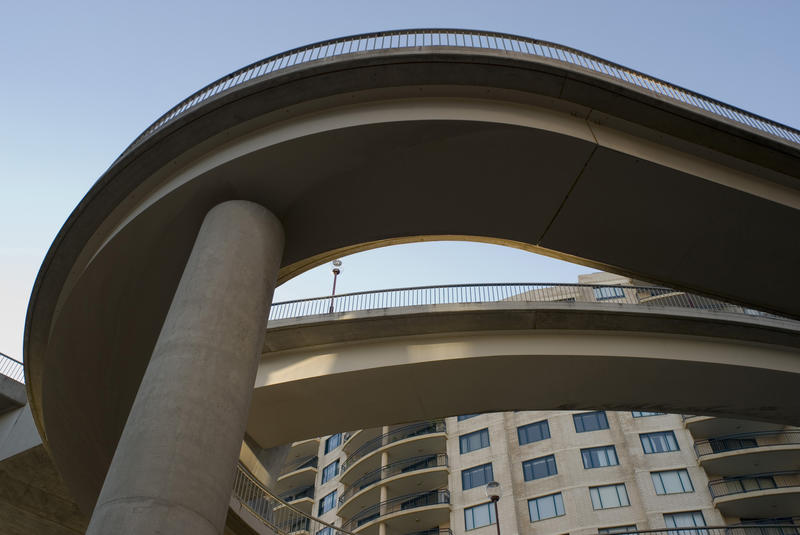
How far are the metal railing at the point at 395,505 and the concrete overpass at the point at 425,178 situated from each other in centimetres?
3420

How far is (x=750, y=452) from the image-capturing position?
121ft

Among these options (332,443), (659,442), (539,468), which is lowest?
(539,468)

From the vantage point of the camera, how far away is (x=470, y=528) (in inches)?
1563

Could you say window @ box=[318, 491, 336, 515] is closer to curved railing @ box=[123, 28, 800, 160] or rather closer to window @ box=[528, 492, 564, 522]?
window @ box=[528, 492, 564, 522]

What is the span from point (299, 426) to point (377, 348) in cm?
352

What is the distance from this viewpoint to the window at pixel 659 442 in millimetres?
39344

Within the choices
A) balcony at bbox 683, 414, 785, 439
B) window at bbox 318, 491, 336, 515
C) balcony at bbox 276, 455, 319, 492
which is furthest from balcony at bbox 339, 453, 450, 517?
balcony at bbox 683, 414, 785, 439

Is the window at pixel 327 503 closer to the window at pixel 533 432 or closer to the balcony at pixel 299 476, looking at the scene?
the balcony at pixel 299 476

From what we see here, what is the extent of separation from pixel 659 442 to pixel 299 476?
30.4 m

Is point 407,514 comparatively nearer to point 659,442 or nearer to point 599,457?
point 599,457

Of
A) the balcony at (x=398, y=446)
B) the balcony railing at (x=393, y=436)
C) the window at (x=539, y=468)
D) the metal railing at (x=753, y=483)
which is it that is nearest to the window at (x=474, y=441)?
the balcony at (x=398, y=446)

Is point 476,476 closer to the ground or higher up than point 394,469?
closer to the ground

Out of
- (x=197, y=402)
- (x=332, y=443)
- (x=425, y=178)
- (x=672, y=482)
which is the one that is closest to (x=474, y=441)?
(x=672, y=482)

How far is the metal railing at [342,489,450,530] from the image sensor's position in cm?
4286
